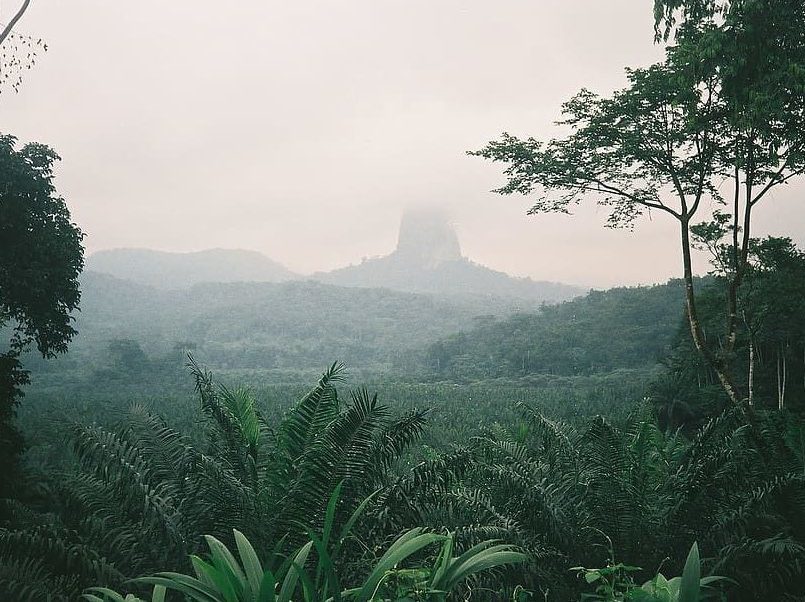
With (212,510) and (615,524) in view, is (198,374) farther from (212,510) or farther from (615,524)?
(615,524)

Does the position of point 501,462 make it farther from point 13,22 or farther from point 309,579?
point 13,22

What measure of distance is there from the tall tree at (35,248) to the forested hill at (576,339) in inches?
1583

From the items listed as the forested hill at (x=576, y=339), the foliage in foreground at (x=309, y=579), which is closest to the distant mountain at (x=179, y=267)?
the forested hill at (x=576, y=339)

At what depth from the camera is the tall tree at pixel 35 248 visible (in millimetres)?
10359

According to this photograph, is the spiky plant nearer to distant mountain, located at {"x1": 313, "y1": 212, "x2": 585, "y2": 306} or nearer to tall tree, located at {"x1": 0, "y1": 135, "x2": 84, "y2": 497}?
tall tree, located at {"x1": 0, "y1": 135, "x2": 84, "y2": 497}

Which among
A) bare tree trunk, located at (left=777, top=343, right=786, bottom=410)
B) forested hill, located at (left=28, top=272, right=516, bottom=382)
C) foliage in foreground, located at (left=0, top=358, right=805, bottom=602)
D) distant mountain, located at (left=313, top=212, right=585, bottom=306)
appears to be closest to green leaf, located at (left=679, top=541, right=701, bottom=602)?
foliage in foreground, located at (left=0, top=358, right=805, bottom=602)

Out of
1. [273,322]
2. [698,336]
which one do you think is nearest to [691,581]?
[698,336]

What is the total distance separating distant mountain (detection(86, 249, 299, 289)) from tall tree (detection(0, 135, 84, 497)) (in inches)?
5966

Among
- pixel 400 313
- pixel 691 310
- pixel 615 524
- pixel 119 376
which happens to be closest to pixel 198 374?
pixel 615 524

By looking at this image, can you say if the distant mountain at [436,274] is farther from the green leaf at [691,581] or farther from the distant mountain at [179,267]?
the green leaf at [691,581]

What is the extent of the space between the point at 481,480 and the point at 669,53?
→ 6445 millimetres

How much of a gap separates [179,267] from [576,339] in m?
157

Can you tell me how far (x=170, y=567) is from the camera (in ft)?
11.1

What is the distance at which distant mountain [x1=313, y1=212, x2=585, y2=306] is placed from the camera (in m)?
153
